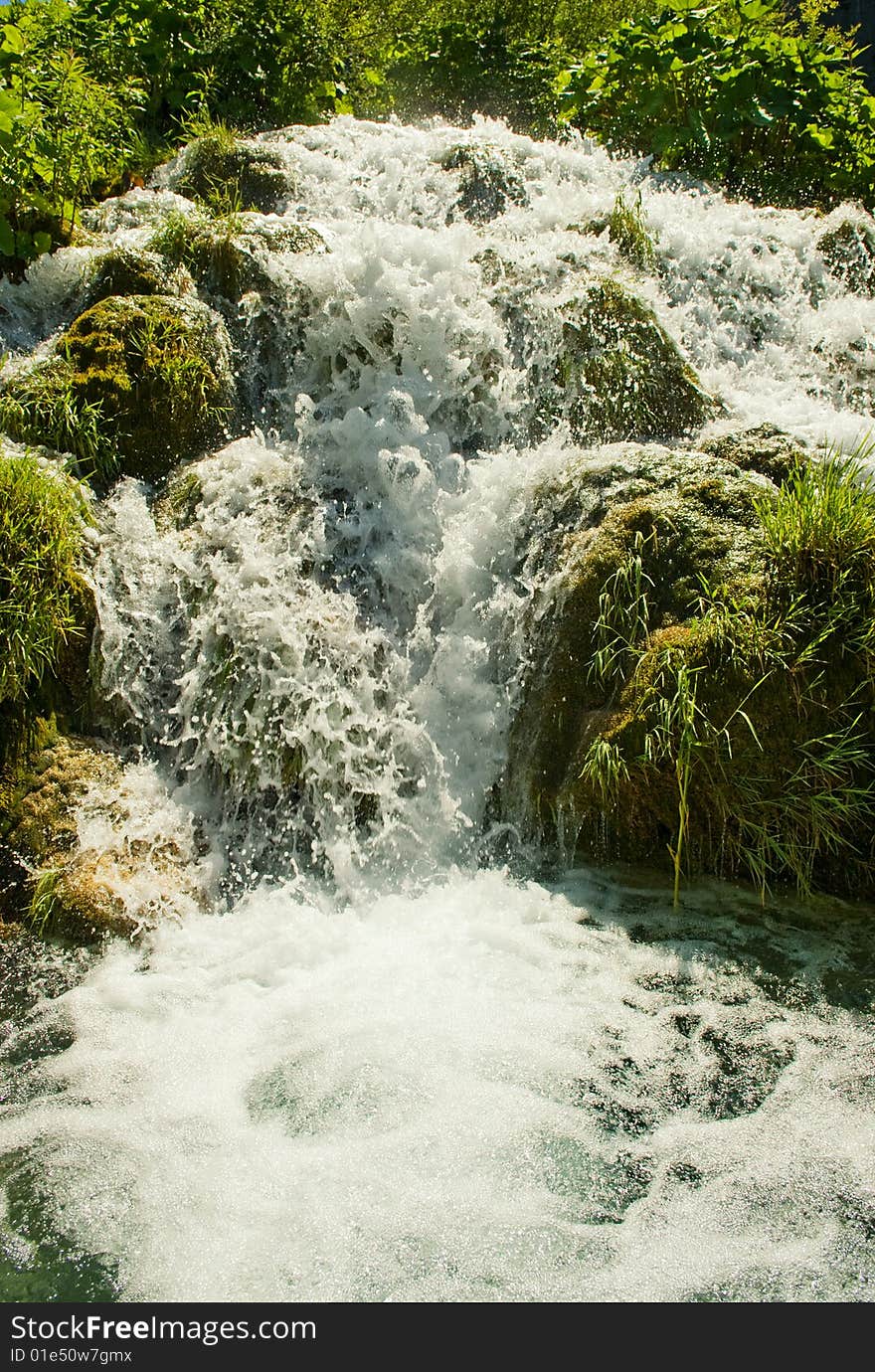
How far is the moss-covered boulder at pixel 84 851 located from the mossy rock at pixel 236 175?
5070 mm

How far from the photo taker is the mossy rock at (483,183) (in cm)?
735

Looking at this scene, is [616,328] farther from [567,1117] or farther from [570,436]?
[567,1117]

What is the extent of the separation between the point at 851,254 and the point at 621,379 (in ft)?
9.56

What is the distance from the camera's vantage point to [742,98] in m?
8.23

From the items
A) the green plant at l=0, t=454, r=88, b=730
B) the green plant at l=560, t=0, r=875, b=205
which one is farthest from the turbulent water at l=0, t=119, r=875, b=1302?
the green plant at l=560, t=0, r=875, b=205

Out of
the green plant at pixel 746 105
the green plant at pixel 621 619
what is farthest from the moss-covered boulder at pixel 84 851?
the green plant at pixel 746 105

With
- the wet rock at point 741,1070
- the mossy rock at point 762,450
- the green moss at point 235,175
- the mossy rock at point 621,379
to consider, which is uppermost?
the green moss at point 235,175

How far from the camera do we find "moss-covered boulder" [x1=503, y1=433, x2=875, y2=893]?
12.6 ft

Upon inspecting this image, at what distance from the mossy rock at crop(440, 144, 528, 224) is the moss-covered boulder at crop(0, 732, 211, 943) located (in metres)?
5.34

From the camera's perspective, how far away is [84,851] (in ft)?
13.3

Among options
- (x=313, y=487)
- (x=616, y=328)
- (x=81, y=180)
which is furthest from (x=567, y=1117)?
(x=81, y=180)

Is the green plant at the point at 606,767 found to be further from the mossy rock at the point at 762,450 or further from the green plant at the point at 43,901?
the green plant at the point at 43,901

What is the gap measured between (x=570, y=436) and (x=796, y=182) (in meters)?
4.60

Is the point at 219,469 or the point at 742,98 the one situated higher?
the point at 742,98
